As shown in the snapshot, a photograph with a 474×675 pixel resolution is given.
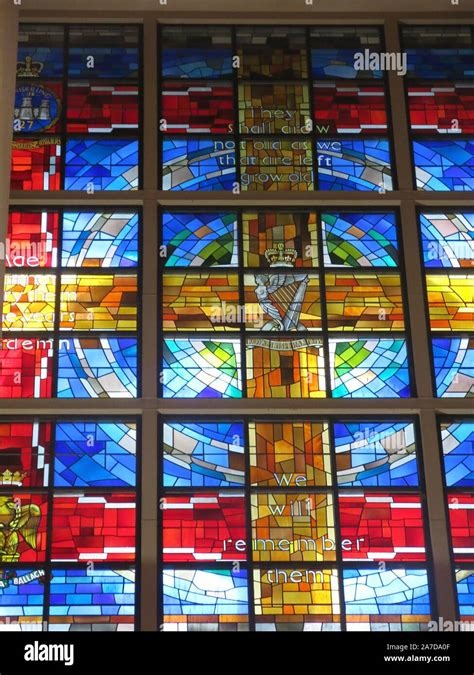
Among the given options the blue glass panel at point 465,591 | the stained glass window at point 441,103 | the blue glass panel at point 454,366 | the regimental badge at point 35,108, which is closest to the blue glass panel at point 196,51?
the regimental badge at point 35,108

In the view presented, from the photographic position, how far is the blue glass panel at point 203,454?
8.24 metres

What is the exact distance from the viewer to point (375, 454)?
8352 mm

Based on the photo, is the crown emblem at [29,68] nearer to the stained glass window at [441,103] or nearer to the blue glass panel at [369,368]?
the stained glass window at [441,103]

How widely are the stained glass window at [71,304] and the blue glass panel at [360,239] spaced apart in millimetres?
1437

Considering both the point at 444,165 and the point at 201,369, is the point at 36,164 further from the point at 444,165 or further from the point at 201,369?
the point at 444,165

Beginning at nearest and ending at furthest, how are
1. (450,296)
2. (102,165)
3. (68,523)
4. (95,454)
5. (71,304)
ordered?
(68,523) → (95,454) → (71,304) → (450,296) → (102,165)

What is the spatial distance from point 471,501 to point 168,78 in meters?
4.06

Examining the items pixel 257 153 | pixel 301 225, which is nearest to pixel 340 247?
pixel 301 225

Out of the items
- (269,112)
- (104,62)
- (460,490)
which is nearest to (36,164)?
(104,62)

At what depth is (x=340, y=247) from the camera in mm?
9000

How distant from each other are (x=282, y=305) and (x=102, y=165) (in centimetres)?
180

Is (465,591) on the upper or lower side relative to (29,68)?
lower

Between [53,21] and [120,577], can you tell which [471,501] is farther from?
[53,21]

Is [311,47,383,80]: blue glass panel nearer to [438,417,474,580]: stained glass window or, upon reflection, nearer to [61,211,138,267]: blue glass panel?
[61,211,138,267]: blue glass panel
